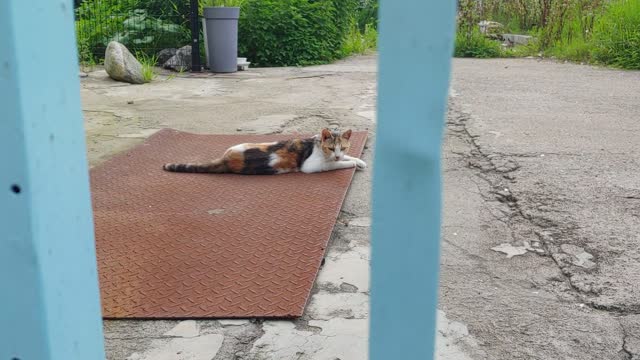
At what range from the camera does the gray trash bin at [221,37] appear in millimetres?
8523

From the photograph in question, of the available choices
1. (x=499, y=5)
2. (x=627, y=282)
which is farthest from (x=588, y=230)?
(x=499, y=5)

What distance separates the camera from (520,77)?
7.92 meters

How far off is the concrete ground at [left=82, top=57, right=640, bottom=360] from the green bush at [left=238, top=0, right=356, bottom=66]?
3.70 metres

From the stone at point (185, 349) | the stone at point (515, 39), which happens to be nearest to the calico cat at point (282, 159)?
the stone at point (185, 349)

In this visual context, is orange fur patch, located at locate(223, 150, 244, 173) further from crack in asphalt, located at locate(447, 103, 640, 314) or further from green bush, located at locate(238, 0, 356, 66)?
green bush, located at locate(238, 0, 356, 66)

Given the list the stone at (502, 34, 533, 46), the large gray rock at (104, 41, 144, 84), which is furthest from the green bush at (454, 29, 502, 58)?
the large gray rock at (104, 41, 144, 84)

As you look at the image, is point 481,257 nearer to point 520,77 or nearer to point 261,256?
point 261,256

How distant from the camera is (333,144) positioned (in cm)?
374

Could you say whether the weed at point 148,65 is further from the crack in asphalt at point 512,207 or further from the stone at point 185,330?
the stone at point 185,330

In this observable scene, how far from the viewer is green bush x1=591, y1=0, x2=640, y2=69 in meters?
8.59

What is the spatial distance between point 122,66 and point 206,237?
5.26 meters

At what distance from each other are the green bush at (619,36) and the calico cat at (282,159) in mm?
6580

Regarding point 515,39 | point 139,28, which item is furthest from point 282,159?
point 515,39

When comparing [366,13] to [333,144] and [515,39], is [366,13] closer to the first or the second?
[515,39]
